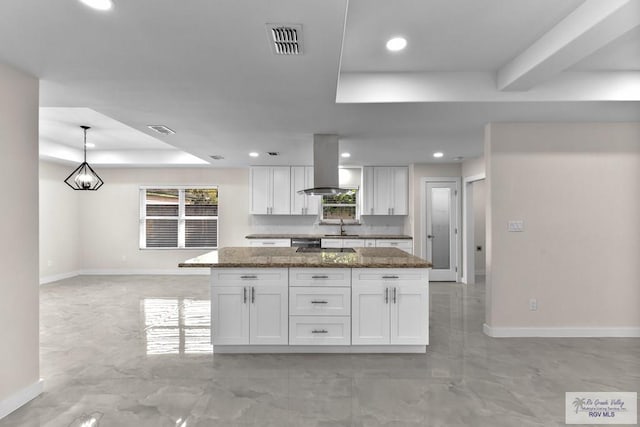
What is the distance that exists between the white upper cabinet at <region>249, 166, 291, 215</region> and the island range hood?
2867 millimetres

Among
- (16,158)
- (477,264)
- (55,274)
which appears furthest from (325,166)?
(55,274)

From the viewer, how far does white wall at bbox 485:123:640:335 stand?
12.5ft

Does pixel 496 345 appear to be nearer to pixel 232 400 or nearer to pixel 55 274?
pixel 232 400

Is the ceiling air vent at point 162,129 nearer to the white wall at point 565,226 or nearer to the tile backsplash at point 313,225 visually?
the tile backsplash at point 313,225

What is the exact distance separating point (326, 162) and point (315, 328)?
6.89 ft

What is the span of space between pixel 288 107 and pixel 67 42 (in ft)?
5.77

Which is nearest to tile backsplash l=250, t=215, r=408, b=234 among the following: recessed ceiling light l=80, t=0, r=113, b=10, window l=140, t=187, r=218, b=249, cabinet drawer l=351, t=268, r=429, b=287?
window l=140, t=187, r=218, b=249

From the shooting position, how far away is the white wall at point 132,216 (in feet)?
25.2

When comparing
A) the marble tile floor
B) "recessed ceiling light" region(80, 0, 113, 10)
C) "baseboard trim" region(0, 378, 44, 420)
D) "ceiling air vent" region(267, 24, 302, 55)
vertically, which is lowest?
the marble tile floor

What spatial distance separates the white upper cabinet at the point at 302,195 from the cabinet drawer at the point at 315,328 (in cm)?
413

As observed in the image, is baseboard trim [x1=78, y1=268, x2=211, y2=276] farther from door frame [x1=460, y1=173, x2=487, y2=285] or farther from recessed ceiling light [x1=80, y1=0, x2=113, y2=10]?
recessed ceiling light [x1=80, y1=0, x2=113, y2=10]

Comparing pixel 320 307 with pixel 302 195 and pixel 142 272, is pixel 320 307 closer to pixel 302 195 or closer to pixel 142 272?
pixel 302 195

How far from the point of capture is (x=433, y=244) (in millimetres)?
6938

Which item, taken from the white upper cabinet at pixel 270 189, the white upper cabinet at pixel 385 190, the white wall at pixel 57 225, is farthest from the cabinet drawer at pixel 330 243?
the white wall at pixel 57 225
